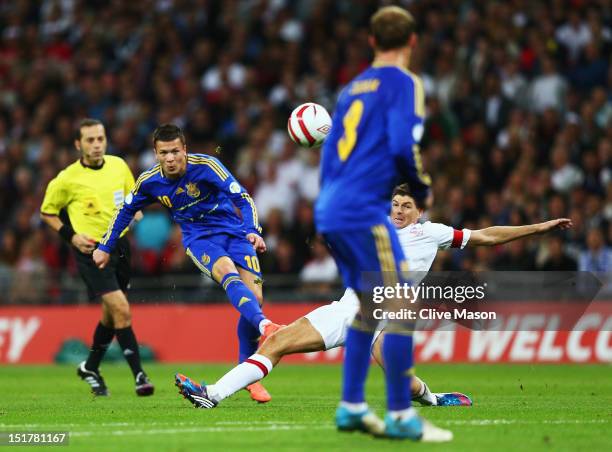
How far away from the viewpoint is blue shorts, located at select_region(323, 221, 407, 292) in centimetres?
715

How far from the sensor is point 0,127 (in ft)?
78.9

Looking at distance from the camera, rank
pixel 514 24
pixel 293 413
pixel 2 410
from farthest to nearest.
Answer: pixel 514 24 → pixel 2 410 → pixel 293 413

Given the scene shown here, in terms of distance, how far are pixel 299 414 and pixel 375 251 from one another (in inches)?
95.9

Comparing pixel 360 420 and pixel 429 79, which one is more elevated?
pixel 429 79

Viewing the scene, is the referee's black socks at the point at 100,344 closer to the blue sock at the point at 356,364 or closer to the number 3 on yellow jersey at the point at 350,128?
the blue sock at the point at 356,364

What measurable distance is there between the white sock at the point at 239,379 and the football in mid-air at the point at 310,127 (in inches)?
82.8

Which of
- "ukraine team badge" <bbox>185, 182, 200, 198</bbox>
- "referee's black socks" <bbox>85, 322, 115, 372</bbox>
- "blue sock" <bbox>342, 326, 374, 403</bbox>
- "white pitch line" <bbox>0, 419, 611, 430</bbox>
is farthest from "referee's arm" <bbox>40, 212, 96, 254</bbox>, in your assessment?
"blue sock" <bbox>342, 326, 374, 403</bbox>

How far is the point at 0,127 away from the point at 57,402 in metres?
14.0

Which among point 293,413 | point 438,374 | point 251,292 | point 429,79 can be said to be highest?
point 429,79

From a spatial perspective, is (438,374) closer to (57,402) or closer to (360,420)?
(57,402)

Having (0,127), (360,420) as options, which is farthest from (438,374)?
(0,127)

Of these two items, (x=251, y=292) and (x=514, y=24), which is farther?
(x=514, y=24)

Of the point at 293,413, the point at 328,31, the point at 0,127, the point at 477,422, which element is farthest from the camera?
the point at 0,127

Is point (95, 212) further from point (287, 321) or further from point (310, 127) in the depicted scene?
point (287, 321)
